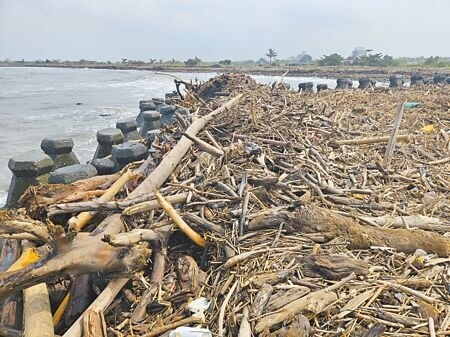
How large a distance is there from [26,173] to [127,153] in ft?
5.66

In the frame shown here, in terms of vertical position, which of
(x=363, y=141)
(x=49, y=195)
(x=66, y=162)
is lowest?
(x=66, y=162)

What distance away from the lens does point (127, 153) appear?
6.25 m

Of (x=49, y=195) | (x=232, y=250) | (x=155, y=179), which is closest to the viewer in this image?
(x=232, y=250)

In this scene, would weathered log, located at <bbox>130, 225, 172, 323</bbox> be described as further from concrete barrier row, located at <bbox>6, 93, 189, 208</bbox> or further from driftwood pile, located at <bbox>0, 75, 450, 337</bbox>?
concrete barrier row, located at <bbox>6, 93, 189, 208</bbox>

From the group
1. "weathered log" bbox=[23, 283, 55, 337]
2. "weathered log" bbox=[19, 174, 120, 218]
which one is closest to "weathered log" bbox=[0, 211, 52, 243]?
"weathered log" bbox=[23, 283, 55, 337]

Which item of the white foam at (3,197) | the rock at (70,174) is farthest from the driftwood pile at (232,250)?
the white foam at (3,197)

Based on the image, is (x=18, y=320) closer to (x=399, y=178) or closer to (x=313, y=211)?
(x=313, y=211)

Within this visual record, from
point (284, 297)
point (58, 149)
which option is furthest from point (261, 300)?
point (58, 149)

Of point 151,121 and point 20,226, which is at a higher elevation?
point 20,226

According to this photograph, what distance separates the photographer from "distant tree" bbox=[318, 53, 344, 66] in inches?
2215

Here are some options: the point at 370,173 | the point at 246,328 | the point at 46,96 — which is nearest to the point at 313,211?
the point at 246,328

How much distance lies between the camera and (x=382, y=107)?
35.3 feet

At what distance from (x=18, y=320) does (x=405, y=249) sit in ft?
9.93

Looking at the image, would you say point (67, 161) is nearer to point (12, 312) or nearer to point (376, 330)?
point (12, 312)
